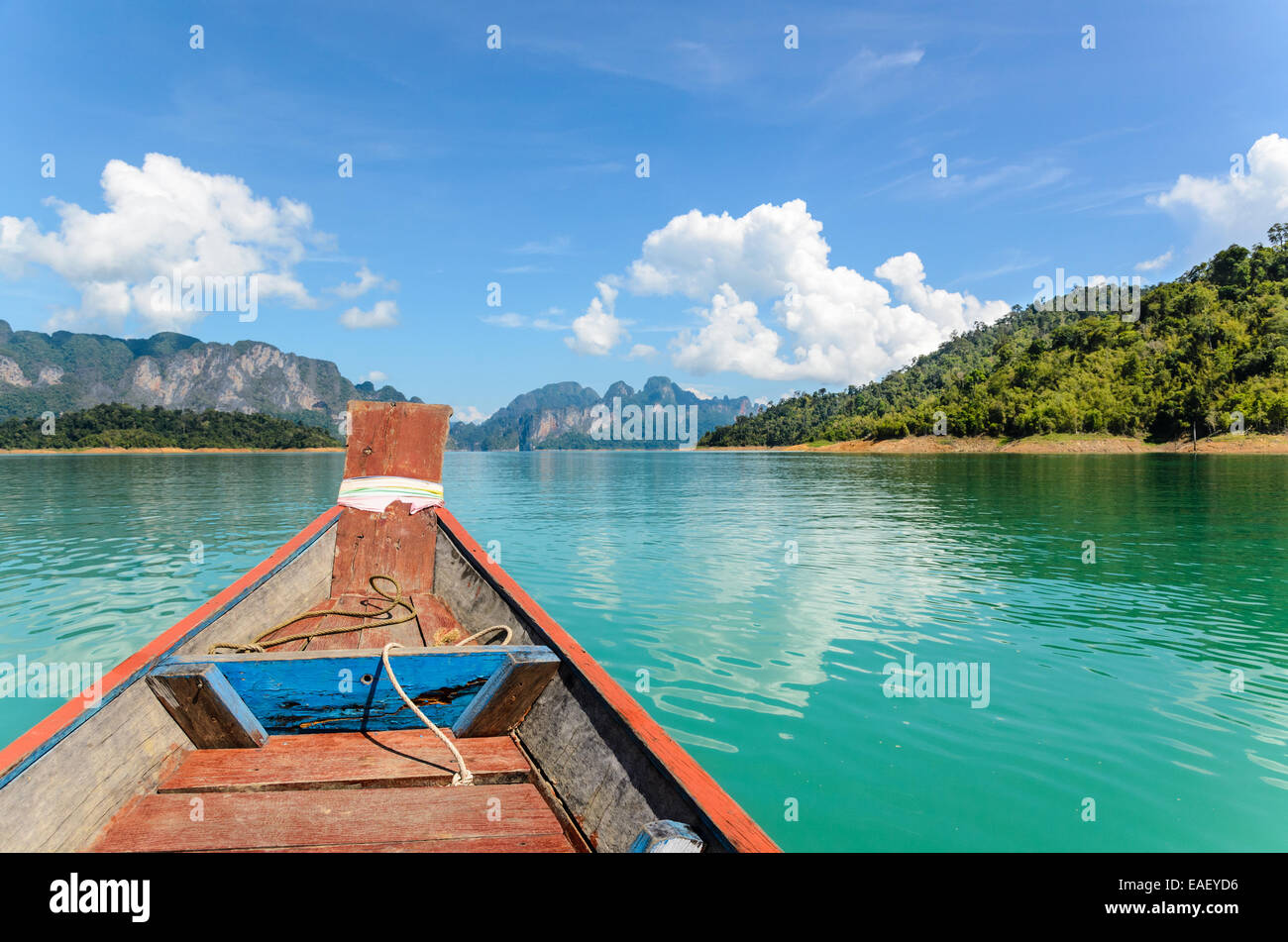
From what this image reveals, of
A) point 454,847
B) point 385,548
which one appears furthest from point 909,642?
point 454,847

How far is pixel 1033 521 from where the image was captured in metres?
20.4

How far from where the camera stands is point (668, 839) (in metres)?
2.08

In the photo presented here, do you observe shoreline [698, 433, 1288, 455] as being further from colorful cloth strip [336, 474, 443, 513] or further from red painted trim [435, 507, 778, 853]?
red painted trim [435, 507, 778, 853]

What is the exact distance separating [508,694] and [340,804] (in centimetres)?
95

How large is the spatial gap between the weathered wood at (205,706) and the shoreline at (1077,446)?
98.2 meters

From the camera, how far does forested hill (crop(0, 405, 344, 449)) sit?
123 m

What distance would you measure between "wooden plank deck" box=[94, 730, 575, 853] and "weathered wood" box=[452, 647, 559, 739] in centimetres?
15

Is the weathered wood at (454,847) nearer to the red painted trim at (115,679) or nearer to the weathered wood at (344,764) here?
the weathered wood at (344,764)

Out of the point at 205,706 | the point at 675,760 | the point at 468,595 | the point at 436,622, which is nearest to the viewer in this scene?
the point at 675,760

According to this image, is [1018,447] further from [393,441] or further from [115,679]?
[115,679]

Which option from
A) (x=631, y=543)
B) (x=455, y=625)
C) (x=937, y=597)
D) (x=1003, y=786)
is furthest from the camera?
(x=631, y=543)

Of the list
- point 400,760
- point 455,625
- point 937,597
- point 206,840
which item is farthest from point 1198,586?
point 206,840

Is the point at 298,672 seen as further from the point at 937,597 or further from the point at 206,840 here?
the point at 937,597
